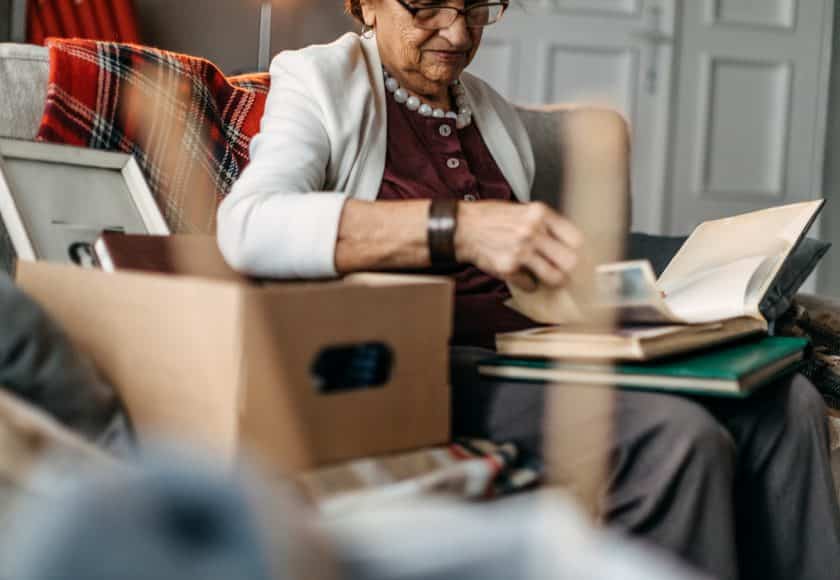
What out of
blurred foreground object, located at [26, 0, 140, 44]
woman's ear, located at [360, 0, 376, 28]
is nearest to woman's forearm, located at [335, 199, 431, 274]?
woman's ear, located at [360, 0, 376, 28]

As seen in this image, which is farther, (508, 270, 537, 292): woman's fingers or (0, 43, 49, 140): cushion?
(0, 43, 49, 140): cushion

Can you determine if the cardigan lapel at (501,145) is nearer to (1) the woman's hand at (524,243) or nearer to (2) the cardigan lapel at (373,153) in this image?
(2) the cardigan lapel at (373,153)

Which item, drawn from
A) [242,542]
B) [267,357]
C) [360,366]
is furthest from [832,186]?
[242,542]

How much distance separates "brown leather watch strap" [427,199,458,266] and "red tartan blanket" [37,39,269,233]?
0.53 m

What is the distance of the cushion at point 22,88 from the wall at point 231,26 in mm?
2381

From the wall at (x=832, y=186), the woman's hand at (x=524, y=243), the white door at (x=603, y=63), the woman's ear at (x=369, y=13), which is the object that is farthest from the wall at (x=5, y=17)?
the wall at (x=832, y=186)

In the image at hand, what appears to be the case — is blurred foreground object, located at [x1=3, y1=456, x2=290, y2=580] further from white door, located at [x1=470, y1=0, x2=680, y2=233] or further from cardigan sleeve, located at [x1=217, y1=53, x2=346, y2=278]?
white door, located at [x1=470, y1=0, x2=680, y2=233]

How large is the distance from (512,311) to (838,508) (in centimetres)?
44

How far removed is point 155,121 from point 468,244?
655mm

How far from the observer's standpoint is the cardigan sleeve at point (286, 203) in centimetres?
101

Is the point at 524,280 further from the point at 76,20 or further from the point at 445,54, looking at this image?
the point at 76,20

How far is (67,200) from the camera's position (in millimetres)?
1271

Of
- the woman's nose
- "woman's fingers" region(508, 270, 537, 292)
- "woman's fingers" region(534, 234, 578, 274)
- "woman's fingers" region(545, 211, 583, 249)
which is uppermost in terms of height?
the woman's nose

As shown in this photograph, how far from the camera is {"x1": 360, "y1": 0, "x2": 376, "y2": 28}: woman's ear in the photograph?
136cm
